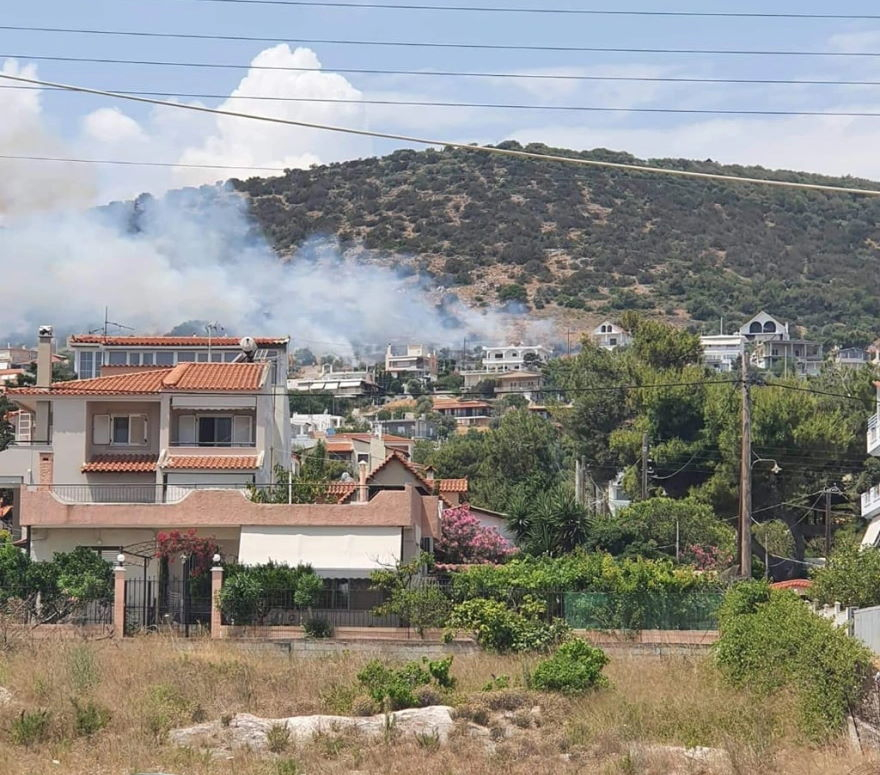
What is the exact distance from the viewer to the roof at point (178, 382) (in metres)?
53.5

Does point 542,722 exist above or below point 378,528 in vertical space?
below

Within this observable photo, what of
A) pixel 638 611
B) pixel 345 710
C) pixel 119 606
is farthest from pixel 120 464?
pixel 345 710

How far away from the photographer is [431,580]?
44031 millimetres

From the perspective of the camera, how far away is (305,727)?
99.3ft

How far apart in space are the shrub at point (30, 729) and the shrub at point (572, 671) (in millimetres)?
9991

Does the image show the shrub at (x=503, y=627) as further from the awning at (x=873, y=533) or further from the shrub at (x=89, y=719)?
the awning at (x=873, y=533)

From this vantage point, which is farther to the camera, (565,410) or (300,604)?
(565,410)

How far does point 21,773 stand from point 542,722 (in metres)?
9.88

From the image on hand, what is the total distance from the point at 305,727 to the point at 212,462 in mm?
23693

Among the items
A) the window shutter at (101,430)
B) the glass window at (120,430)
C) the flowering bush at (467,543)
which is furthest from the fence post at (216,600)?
the flowering bush at (467,543)

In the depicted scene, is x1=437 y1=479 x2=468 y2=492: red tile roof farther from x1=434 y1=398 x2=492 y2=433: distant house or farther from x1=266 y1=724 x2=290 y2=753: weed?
x1=434 y1=398 x2=492 y2=433: distant house

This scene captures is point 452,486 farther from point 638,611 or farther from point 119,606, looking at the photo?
point 119,606

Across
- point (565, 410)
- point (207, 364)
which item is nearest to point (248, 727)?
point (207, 364)

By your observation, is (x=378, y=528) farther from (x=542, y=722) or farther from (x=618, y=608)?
(x=542, y=722)
